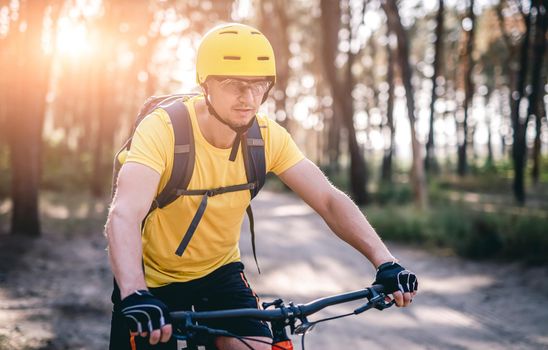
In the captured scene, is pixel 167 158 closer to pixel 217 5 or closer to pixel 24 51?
pixel 24 51

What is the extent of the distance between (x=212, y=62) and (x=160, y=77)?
3304 cm

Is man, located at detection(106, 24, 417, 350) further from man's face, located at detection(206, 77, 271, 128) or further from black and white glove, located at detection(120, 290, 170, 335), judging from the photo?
black and white glove, located at detection(120, 290, 170, 335)

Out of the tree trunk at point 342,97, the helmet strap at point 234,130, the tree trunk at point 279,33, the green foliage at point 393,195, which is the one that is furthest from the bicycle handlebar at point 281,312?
the tree trunk at point 279,33

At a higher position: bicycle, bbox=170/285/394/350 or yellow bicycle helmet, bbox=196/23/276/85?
yellow bicycle helmet, bbox=196/23/276/85

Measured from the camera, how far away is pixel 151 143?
291 centimetres

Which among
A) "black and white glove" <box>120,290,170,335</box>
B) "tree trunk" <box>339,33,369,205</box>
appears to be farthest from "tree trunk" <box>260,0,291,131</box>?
"black and white glove" <box>120,290,170,335</box>

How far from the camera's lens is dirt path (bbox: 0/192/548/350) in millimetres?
6727

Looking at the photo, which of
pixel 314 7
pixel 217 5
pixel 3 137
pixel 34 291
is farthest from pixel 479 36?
pixel 34 291

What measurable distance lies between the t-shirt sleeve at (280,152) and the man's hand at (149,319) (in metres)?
1.22

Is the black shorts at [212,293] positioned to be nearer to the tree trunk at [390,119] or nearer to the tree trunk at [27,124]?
the tree trunk at [27,124]

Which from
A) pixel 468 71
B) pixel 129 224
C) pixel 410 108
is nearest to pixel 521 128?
pixel 410 108

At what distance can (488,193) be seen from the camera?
101 ft

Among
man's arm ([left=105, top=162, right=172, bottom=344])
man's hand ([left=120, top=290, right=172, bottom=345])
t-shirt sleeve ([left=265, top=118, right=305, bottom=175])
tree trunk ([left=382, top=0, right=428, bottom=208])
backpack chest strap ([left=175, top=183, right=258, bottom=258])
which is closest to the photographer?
man's hand ([left=120, top=290, right=172, bottom=345])

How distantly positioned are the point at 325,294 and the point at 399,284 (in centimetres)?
627
